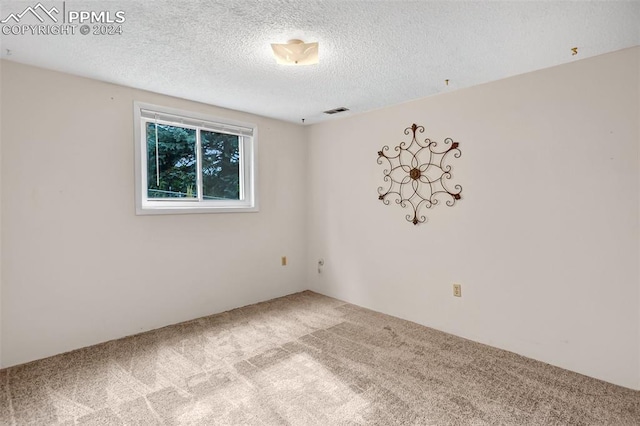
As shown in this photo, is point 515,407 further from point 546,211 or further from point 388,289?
point 388,289

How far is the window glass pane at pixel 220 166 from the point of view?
334 centimetres

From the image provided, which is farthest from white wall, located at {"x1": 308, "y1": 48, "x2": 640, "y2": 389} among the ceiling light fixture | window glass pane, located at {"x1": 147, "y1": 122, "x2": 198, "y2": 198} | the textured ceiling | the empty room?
window glass pane, located at {"x1": 147, "y1": 122, "x2": 198, "y2": 198}

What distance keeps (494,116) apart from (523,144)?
315 mm

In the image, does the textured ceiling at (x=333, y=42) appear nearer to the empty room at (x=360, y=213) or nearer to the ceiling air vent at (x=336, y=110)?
the empty room at (x=360, y=213)

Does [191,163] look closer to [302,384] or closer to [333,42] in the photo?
[333,42]

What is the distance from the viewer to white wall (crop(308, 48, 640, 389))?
2014 millimetres

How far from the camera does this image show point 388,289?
3289mm

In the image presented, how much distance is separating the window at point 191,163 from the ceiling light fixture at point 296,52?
146cm

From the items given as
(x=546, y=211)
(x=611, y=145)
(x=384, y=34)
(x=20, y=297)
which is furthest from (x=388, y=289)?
(x=20, y=297)

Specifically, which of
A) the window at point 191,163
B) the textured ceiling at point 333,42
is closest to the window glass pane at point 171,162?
the window at point 191,163

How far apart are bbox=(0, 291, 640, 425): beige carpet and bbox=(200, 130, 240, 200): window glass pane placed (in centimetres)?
141

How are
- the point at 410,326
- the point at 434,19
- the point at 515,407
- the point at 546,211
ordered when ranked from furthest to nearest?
the point at 410,326, the point at 546,211, the point at 515,407, the point at 434,19

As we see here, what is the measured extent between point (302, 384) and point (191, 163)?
7.47 ft

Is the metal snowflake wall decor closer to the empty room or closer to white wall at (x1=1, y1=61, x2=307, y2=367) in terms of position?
the empty room
